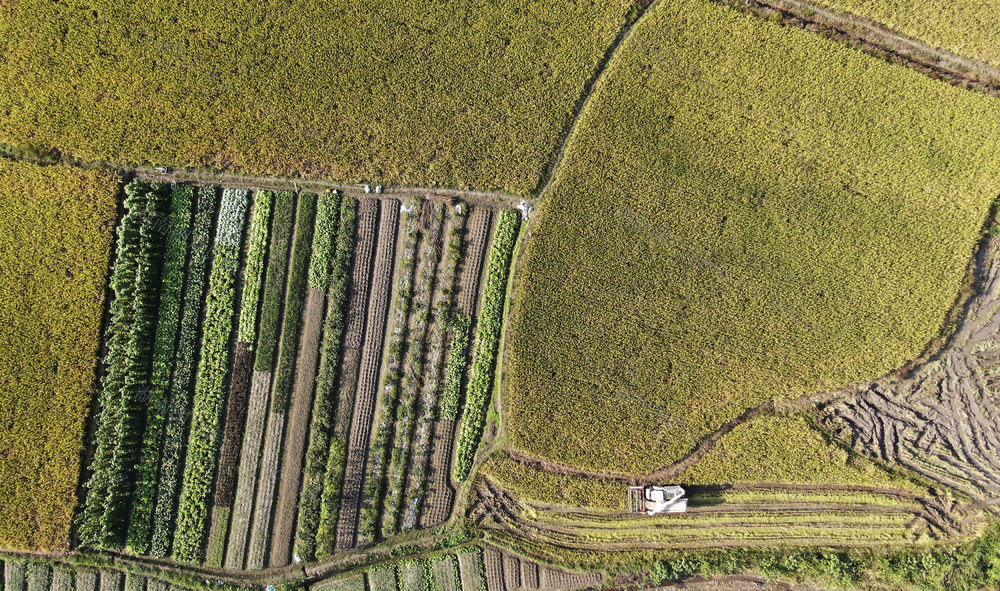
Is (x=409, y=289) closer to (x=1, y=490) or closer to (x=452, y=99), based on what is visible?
(x=452, y=99)

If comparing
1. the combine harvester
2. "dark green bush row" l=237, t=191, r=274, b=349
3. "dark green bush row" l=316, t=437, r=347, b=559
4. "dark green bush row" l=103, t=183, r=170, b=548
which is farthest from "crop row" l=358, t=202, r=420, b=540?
the combine harvester

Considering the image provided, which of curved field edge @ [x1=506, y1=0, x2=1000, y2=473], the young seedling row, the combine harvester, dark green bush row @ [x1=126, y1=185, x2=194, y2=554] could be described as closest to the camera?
the combine harvester

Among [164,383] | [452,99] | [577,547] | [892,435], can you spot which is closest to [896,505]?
[892,435]

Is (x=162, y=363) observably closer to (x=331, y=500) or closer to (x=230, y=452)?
(x=230, y=452)

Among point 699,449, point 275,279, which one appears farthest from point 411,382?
point 699,449

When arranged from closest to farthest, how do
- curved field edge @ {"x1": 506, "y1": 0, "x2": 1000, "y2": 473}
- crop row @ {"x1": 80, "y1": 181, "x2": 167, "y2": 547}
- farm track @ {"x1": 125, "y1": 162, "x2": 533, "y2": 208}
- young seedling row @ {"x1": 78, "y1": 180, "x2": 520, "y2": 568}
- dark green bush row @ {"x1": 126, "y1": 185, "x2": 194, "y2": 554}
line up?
crop row @ {"x1": 80, "y1": 181, "x2": 167, "y2": 547}
dark green bush row @ {"x1": 126, "y1": 185, "x2": 194, "y2": 554}
young seedling row @ {"x1": 78, "y1": 180, "x2": 520, "y2": 568}
curved field edge @ {"x1": 506, "y1": 0, "x2": 1000, "y2": 473}
farm track @ {"x1": 125, "y1": 162, "x2": 533, "y2": 208}

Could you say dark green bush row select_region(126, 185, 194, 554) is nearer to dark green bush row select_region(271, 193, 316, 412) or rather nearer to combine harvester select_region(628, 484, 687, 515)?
dark green bush row select_region(271, 193, 316, 412)
